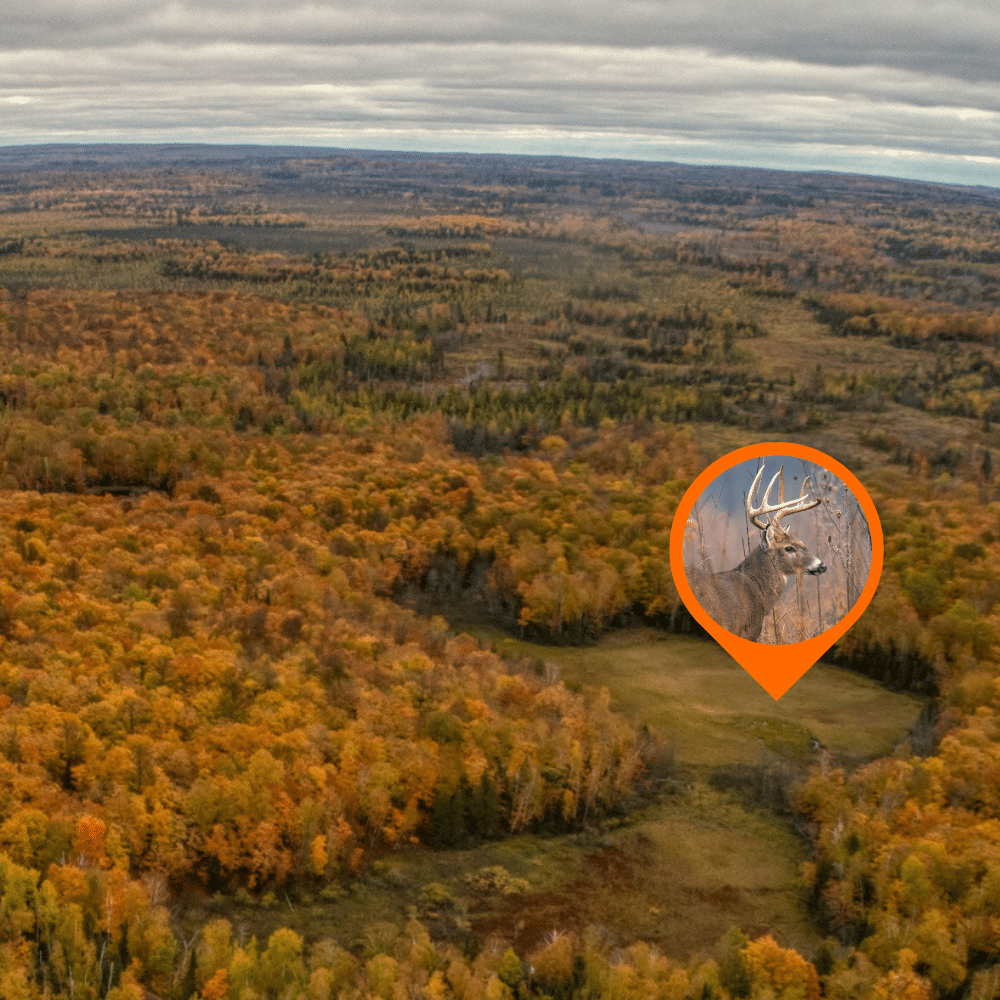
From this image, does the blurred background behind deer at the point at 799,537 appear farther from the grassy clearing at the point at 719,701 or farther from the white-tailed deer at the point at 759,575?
the grassy clearing at the point at 719,701

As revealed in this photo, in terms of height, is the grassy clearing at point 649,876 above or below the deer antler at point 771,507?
below

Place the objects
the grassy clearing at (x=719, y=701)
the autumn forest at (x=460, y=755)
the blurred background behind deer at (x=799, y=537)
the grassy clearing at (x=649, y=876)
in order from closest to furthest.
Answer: the blurred background behind deer at (x=799, y=537) < the autumn forest at (x=460, y=755) < the grassy clearing at (x=649, y=876) < the grassy clearing at (x=719, y=701)

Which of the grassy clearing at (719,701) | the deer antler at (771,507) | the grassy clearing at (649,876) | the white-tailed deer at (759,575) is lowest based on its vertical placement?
the grassy clearing at (649,876)

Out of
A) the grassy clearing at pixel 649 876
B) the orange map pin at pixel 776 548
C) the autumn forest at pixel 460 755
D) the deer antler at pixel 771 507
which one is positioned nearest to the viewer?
the deer antler at pixel 771 507

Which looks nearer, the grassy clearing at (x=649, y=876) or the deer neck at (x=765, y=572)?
the deer neck at (x=765, y=572)

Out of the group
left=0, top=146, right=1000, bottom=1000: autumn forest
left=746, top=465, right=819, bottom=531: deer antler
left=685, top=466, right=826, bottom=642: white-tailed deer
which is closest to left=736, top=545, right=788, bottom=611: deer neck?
left=685, top=466, right=826, bottom=642: white-tailed deer

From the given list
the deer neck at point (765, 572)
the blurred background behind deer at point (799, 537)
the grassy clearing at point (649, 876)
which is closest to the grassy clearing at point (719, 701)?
the grassy clearing at point (649, 876)

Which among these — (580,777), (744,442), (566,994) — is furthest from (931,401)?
(566,994)

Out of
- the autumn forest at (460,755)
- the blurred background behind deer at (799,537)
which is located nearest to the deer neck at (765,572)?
the blurred background behind deer at (799,537)

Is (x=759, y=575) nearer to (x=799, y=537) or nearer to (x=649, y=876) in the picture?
(x=799, y=537)
